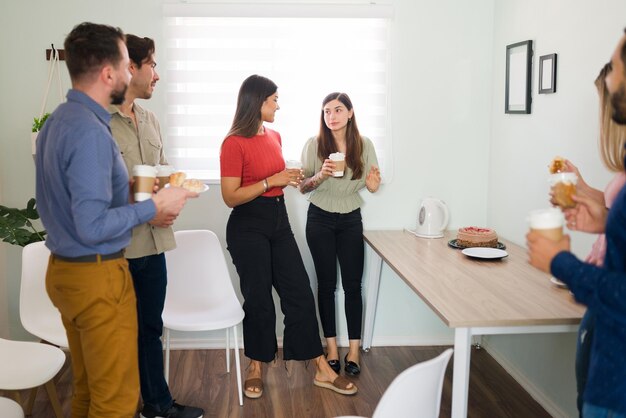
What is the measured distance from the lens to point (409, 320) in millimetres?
3992

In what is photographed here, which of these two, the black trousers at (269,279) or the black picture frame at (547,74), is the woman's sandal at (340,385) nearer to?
the black trousers at (269,279)

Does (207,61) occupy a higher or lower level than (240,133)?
higher

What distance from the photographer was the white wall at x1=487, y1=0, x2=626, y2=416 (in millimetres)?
2676

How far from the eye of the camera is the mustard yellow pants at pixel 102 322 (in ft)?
6.48

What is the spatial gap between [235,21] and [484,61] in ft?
4.73

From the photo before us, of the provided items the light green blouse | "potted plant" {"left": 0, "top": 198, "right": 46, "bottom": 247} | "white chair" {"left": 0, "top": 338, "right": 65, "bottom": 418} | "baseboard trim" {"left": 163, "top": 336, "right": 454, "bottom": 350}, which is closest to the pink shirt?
the light green blouse

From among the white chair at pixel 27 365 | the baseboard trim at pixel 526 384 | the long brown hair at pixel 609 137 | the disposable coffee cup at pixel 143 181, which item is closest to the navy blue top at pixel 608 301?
the long brown hair at pixel 609 137

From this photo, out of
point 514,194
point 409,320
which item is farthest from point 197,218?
point 514,194

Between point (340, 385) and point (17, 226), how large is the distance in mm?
1799

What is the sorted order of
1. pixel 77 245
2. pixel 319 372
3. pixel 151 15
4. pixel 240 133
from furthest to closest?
pixel 151 15, pixel 319 372, pixel 240 133, pixel 77 245

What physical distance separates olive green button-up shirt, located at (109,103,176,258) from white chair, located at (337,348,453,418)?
4.15ft

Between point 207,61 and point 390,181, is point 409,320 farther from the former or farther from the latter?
point 207,61

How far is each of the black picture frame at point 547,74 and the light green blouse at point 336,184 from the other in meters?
0.92

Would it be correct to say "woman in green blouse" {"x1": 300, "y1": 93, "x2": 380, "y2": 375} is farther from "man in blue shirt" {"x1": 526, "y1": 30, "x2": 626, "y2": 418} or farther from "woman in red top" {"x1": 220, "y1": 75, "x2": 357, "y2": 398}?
"man in blue shirt" {"x1": 526, "y1": 30, "x2": 626, "y2": 418}
